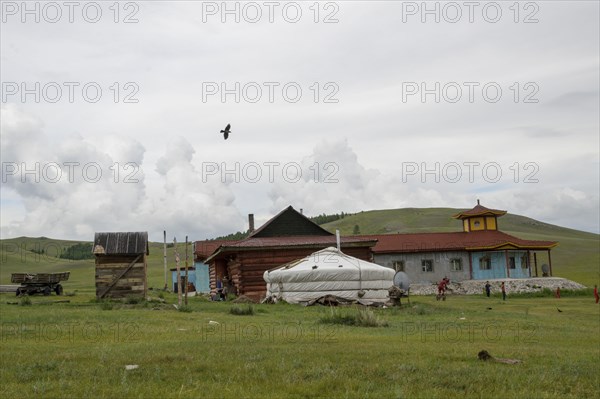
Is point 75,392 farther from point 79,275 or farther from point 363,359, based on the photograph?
point 79,275

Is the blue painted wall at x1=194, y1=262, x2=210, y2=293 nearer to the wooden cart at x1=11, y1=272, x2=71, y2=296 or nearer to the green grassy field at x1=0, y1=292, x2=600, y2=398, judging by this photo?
the wooden cart at x1=11, y1=272, x2=71, y2=296

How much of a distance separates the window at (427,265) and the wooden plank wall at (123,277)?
89.6 feet

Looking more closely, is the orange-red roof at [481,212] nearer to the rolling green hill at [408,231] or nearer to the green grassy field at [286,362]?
the rolling green hill at [408,231]

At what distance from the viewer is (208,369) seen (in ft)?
27.5

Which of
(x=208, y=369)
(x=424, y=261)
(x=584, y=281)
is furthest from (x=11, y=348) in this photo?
(x=584, y=281)

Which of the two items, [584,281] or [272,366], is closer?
[272,366]

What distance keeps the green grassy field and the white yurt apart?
486 inches

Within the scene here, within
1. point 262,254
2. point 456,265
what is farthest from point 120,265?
point 456,265

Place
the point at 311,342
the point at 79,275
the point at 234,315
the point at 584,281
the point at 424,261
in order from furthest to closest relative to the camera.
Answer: the point at 79,275, the point at 584,281, the point at 424,261, the point at 234,315, the point at 311,342

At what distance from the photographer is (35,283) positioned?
3831cm

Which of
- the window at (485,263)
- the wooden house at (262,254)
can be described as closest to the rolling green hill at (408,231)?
the window at (485,263)

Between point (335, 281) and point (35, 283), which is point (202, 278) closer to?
point (35, 283)

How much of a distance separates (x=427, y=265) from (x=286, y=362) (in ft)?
146

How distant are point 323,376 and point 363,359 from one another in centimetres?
162
